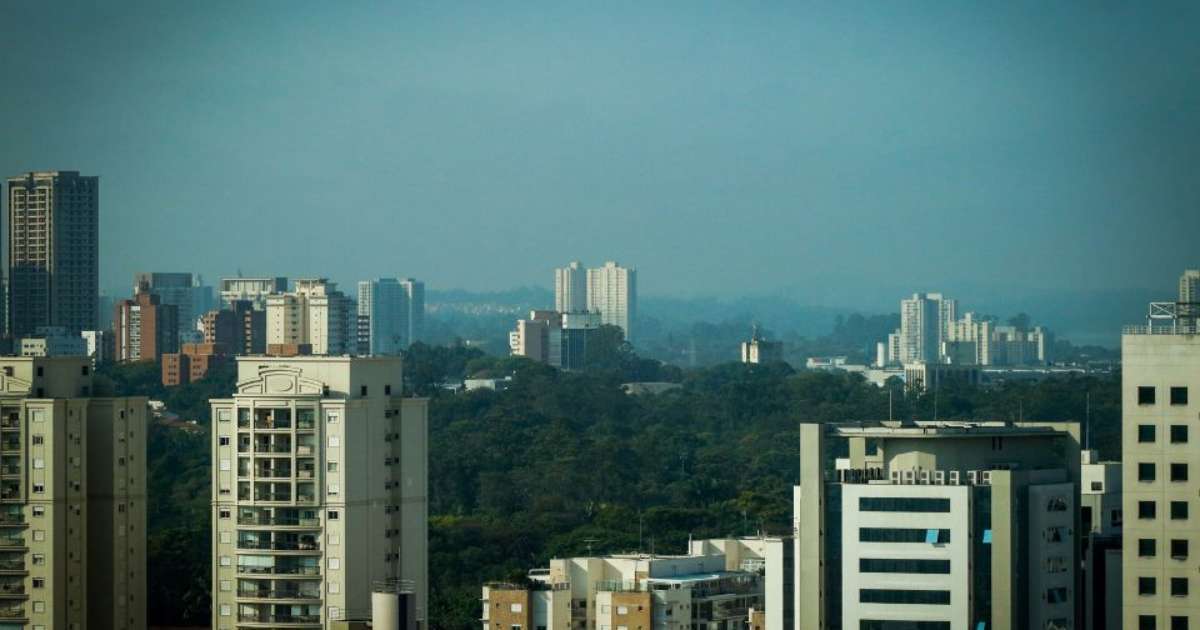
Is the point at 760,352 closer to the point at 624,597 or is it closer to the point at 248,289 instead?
the point at 248,289

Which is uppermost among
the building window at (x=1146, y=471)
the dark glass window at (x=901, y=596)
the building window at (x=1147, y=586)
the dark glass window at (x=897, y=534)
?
the building window at (x=1146, y=471)

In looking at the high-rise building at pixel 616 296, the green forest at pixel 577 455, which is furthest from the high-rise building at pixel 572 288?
the green forest at pixel 577 455

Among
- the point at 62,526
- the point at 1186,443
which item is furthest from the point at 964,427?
the point at 62,526

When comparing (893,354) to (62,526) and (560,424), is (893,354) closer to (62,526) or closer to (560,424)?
(560,424)

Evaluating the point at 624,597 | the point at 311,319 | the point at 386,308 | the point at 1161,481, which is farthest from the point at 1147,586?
the point at 386,308

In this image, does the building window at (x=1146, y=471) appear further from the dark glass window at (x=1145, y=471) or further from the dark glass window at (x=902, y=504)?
the dark glass window at (x=902, y=504)

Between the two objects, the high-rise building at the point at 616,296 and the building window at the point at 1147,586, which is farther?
the high-rise building at the point at 616,296

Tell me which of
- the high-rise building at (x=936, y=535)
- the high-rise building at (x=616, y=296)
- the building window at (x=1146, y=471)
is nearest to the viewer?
the building window at (x=1146, y=471)

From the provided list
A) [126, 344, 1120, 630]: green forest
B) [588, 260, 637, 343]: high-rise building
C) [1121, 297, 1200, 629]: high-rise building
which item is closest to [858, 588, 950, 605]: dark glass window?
[1121, 297, 1200, 629]: high-rise building
